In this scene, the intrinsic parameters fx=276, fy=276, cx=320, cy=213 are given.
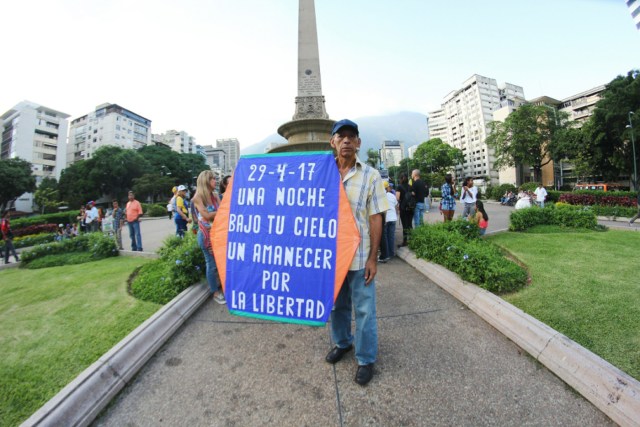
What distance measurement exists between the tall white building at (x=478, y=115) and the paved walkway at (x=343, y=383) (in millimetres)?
88517

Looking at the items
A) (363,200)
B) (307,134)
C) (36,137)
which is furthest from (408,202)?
(36,137)

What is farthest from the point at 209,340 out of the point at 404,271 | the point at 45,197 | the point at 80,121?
the point at 80,121

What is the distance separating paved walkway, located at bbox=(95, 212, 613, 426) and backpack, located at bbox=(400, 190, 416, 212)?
373 centimetres

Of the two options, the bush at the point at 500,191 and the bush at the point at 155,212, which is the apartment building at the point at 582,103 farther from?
the bush at the point at 155,212

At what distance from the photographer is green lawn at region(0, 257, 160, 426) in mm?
2211

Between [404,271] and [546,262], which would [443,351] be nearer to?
[404,271]

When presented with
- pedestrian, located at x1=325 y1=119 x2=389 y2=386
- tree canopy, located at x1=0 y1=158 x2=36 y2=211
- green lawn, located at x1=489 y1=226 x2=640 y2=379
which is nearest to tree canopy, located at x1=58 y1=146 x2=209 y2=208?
tree canopy, located at x1=0 y1=158 x2=36 y2=211

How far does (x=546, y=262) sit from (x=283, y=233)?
15.4ft

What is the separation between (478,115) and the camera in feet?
284

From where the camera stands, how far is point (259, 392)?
2203mm

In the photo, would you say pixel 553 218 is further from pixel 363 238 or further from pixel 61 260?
pixel 61 260

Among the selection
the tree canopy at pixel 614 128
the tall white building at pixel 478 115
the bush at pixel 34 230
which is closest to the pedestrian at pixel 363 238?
the bush at pixel 34 230

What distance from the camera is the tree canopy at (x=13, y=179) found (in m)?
36.7

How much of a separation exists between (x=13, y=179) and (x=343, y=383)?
5475 centimetres
